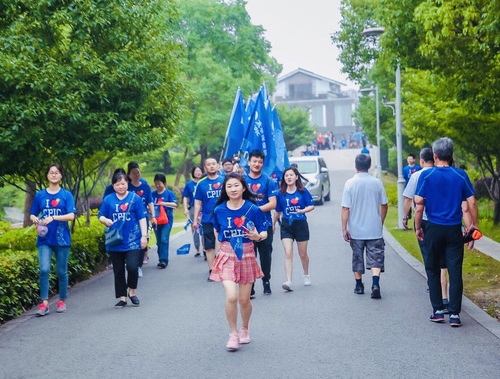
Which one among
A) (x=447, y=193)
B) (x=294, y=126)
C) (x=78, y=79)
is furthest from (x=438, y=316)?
(x=294, y=126)

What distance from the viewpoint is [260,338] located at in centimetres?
817

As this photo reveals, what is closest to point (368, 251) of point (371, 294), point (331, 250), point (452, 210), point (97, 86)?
point (371, 294)

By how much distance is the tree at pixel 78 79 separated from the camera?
479 inches

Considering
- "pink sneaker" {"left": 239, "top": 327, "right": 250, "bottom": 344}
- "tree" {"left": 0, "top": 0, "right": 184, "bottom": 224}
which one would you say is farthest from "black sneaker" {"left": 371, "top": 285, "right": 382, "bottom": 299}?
"tree" {"left": 0, "top": 0, "right": 184, "bottom": 224}

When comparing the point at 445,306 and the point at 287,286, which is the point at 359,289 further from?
the point at 445,306

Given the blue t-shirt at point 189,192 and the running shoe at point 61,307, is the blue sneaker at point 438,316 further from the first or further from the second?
the blue t-shirt at point 189,192

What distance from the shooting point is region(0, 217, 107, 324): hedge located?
395 inches

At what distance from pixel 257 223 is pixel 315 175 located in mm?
23623

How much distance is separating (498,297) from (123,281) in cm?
454

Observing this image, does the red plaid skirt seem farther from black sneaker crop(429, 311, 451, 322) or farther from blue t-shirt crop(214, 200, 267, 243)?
black sneaker crop(429, 311, 451, 322)

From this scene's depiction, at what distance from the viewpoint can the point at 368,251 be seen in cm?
1066

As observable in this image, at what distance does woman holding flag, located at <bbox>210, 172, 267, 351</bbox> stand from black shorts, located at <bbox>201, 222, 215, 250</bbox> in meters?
4.70

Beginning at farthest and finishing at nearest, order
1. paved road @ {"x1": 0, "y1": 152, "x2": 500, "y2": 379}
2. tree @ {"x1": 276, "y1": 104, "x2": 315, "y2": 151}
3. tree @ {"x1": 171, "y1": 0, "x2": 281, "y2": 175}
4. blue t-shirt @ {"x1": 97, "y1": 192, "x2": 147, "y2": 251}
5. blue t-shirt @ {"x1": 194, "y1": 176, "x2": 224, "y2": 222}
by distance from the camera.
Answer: tree @ {"x1": 276, "y1": 104, "x2": 315, "y2": 151}, tree @ {"x1": 171, "y1": 0, "x2": 281, "y2": 175}, blue t-shirt @ {"x1": 194, "y1": 176, "x2": 224, "y2": 222}, blue t-shirt @ {"x1": 97, "y1": 192, "x2": 147, "y2": 251}, paved road @ {"x1": 0, "y1": 152, "x2": 500, "y2": 379}

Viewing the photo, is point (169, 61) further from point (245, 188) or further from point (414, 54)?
point (245, 188)
